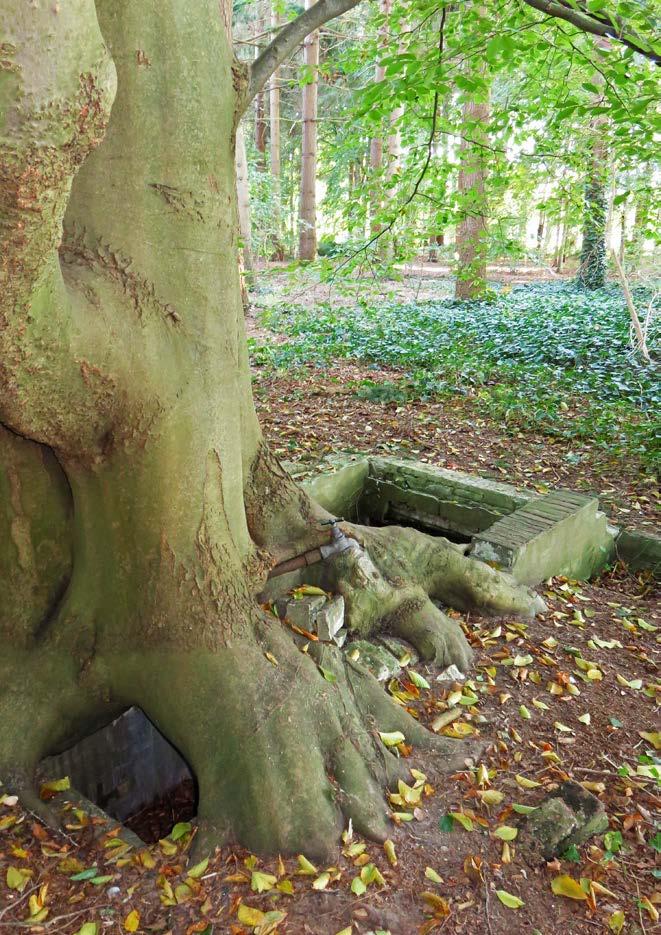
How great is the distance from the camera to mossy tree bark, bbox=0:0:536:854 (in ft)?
6.97

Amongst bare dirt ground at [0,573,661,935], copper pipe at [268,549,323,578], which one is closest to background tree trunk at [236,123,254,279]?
copper pipe at [268,549,323,578]

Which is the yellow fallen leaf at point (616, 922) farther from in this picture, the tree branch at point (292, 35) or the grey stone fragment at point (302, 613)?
the tree branch at point (292, 35)

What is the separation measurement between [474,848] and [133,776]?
5.67ft

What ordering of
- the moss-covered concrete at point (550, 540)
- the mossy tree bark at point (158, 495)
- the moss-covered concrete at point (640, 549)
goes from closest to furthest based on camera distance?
the mossy tree bark at point (158, 495), the moss-covered concrete at point (550, 540), the moss-covered concrete at point (640, 549)

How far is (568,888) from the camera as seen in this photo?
219cm

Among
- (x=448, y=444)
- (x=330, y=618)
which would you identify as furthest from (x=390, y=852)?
(x=448, y=444)

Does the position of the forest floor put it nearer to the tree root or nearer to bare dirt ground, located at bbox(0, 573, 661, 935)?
bare dirt ground, located at bbox(0, 573, 661, 935)

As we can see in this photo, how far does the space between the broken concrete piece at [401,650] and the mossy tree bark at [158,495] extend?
17.2 inches

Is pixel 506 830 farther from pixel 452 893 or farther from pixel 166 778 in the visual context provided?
pixel 166 778

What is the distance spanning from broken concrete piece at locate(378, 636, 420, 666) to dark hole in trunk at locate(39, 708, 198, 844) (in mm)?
1119

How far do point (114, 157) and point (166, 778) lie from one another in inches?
113

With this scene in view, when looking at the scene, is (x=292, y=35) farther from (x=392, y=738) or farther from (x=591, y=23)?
(x=392, y=738)

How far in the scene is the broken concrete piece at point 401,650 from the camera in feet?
11.0

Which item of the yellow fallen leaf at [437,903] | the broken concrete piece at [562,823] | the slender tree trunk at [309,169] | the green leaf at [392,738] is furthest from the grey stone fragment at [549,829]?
the slender tree trunk at [309,169]
